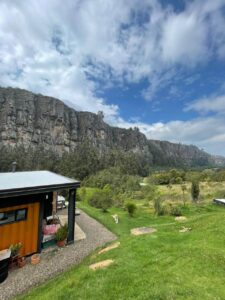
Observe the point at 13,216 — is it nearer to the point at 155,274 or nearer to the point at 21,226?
the point at 21,226

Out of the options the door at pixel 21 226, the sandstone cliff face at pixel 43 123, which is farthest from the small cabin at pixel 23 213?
the sandstone cliff face at pixel 43 123

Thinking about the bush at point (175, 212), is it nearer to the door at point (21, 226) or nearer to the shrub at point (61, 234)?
the shrub at point (61, 234)

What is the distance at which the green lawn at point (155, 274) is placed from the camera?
431cm

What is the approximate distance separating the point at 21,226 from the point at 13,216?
0.50 metres

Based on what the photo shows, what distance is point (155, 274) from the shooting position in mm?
5039

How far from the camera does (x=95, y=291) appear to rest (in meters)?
4.66

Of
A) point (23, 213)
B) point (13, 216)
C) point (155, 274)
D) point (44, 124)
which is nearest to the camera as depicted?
point (155, 274)

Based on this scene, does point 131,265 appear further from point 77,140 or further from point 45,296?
point 77,140

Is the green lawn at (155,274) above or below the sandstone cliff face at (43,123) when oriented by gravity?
below

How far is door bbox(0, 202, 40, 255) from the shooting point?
6.98 meters

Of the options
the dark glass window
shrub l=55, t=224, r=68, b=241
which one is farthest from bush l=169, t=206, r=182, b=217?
the dark glass window

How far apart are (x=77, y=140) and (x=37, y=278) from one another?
102213 millimetres

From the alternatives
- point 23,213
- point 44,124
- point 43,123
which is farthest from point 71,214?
point 43,123

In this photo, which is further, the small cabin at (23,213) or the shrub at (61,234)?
the shrub at (61,234)
